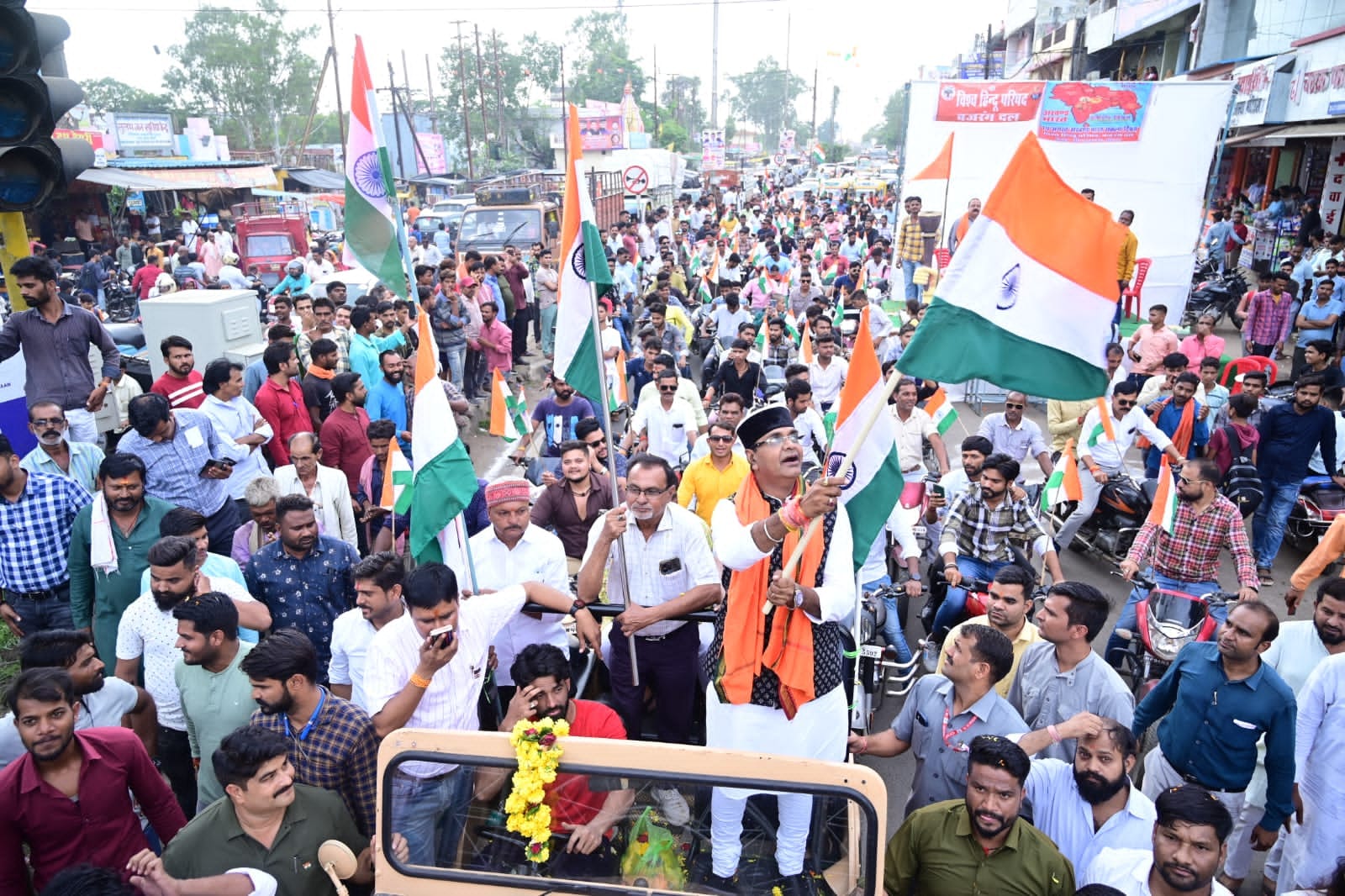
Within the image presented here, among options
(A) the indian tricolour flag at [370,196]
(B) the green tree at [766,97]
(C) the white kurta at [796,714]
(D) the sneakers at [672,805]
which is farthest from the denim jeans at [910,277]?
(B) the green tree at [766,97]

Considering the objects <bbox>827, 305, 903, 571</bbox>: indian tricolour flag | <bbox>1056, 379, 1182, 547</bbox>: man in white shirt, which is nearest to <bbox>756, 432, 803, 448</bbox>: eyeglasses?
<bbox>827, 305, 903, 571</bbox>: indian tricolour flag

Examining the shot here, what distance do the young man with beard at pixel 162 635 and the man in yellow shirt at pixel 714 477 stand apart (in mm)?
3010

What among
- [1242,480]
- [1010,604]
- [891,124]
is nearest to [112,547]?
[1010,604]

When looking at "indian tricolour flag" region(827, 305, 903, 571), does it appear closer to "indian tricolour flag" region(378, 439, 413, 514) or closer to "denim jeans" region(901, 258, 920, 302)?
"indian tricolour flag" region(378, 439, 413, 514)

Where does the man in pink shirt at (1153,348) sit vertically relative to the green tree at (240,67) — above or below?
below

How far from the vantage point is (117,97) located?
7344 cm

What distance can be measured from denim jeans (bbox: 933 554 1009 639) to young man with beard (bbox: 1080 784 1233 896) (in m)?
2.53

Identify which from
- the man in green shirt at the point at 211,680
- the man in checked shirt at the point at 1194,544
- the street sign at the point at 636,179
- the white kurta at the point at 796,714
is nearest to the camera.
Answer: the white kurta at the point at 796,714

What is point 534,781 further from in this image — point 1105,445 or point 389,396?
point 1105,445

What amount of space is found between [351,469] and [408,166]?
150 ft

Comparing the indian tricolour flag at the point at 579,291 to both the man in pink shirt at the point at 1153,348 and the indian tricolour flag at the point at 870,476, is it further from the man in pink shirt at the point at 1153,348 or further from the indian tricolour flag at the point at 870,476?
the man in pink shirt at the point at 1153,348

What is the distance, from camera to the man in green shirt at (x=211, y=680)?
367 cm

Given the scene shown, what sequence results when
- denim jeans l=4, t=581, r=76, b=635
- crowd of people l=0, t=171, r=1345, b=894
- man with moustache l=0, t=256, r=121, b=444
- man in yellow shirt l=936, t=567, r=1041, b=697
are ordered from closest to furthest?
crowd of people l=0, t=171, r=1345, b=894 → man in yellow shirt l=936, t=567, r=1041, b=697 → denim jeans l=4, t=581, r=76, b=635 → man with moustache l=0, t=256, r=121, b=444

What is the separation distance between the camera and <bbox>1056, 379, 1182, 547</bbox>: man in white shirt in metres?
7.46
